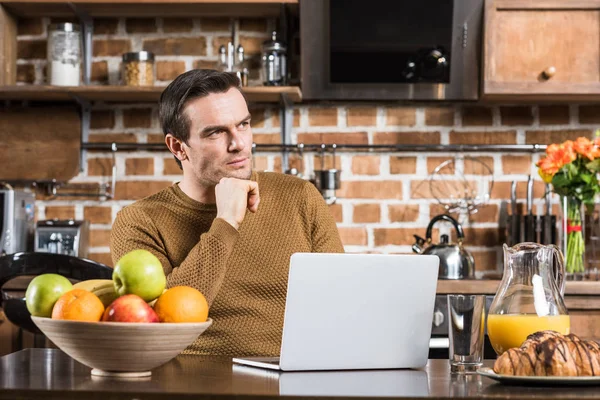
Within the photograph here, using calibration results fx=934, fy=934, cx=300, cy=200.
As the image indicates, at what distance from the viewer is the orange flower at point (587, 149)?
2.91 meters

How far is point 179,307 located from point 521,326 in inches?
20.7

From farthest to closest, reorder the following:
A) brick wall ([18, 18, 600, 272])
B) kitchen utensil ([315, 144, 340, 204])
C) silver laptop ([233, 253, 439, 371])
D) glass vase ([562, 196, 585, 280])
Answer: brick wall ([18, 18, 600, 272]) → kitchen utensil ([315, 144, 340, 204]) → glass vase ([562, 196, 585, 280]) → silver laptop ([233, 253, 439, 371])

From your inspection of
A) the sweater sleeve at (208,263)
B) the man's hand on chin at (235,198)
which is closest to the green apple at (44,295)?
the sweater sleeve at (208,263)

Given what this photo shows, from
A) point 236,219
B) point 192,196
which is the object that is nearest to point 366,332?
point 236,219

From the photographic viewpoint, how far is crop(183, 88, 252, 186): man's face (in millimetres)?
2064

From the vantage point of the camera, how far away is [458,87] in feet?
10.9

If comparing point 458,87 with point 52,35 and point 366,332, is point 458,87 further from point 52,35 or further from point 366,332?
point 366,332

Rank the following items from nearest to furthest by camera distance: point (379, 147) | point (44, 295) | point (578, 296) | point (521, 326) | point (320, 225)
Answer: point (44, 295), point (521, 326), point (320, 225), point (578, 296), point (379, 147)

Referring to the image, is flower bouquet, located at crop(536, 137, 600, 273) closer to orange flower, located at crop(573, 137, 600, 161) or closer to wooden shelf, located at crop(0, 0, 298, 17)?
orange flower, located at crop(573, 137, 600, 161)

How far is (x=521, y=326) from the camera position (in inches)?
55.6

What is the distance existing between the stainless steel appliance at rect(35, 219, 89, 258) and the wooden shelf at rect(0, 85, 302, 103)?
17.6 inches

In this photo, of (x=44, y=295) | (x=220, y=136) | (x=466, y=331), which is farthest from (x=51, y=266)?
(x=466, y=331)

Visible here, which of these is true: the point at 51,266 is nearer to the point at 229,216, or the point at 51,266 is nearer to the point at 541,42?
the point at 229,216

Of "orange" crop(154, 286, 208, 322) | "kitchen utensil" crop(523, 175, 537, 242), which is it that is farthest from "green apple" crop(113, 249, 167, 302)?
"kitchen utensil" crop(523, 175, 537, 242)
